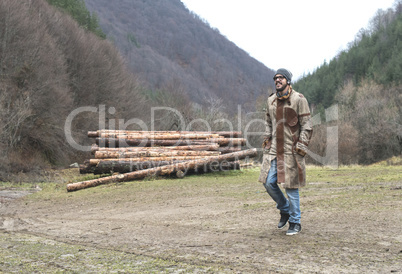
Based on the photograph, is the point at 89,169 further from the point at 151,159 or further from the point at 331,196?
the point at 331,196

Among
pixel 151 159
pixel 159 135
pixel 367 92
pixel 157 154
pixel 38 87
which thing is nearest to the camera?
pixel 151 159

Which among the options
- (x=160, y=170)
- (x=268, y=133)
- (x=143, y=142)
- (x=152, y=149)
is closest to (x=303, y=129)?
(x=268, y=133)

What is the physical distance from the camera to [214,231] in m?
5.57

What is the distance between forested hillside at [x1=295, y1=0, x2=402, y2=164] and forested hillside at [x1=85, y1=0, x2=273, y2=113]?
1465 cm

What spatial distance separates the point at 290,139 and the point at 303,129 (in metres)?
0.19

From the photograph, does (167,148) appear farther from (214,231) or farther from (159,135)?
(214,231)

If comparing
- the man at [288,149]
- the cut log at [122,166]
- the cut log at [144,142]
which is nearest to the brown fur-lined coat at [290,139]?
the man at [288,149]

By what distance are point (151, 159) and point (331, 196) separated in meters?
7.02

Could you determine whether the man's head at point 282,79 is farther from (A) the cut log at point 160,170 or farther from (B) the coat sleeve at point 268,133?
(A) the cut log at point 160,170

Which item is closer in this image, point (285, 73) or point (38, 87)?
point (285, 73)

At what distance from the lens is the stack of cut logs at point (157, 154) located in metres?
13.8

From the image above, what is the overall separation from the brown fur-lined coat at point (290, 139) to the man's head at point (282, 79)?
0.50 ft

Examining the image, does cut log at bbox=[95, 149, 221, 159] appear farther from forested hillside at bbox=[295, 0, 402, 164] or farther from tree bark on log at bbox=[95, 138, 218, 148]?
forested hillside at bbox=[295, 0, 402, 164]

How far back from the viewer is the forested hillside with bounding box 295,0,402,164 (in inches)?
1622
